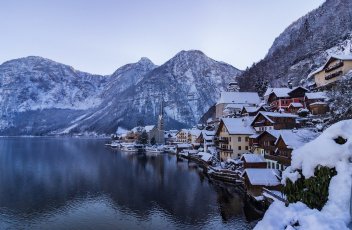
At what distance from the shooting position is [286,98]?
86.2 m

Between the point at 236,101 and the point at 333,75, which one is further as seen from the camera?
the point at 236,101

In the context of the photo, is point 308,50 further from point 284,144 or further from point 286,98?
point 284,144

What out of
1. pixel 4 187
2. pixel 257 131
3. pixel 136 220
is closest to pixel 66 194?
pixel 4 187

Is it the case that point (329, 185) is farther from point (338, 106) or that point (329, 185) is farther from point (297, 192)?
point (338, 106)

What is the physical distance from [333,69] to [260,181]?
1798 inches

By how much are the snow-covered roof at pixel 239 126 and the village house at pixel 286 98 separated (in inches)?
420

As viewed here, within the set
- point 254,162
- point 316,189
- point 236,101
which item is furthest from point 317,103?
point 316,189

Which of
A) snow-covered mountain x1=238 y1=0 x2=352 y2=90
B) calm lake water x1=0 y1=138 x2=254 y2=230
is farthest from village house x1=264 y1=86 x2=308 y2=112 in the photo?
snow-covered mountain x1=238 y1=0 x2=352 y2=90

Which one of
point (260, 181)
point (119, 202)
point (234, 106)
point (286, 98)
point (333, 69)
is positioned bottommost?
point (119, 202)

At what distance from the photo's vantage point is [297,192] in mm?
15367

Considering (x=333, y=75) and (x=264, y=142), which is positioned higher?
(x=333, y=75)

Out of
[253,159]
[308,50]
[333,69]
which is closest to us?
[253,159]

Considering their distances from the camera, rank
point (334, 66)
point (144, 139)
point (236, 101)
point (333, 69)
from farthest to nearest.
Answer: point (144, 139) → point (236, 101) → point (333, 69) → point (334, 66)

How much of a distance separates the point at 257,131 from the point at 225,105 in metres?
51.5
